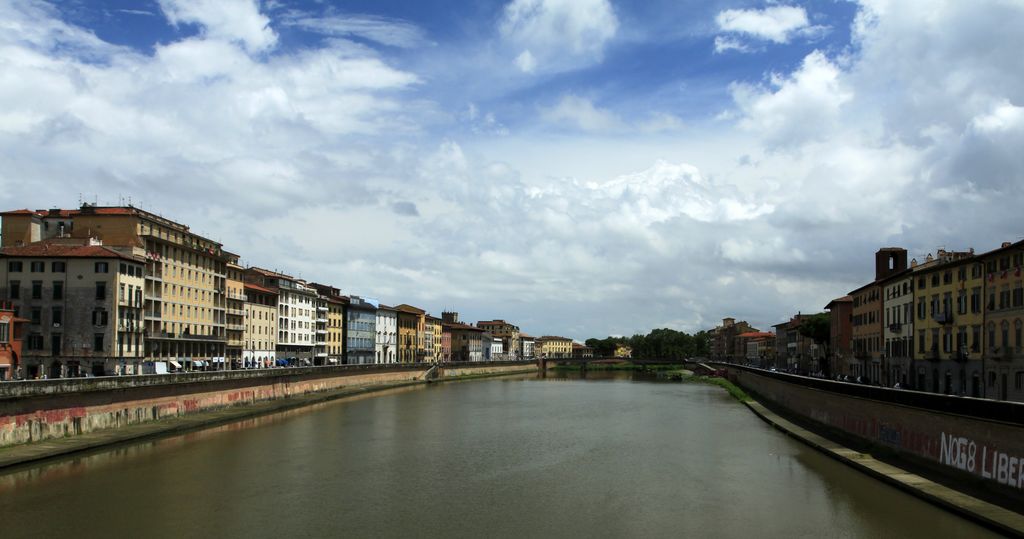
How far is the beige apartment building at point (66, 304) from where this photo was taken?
65125 mm

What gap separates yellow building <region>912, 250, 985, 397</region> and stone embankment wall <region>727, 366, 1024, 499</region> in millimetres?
13508

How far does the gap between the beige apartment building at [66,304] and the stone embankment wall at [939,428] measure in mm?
55549

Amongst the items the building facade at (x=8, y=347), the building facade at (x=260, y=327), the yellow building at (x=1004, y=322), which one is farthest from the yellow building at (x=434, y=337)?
the yellow building at (x=1004, y=322)

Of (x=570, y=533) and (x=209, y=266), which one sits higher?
(x=209, y=266)

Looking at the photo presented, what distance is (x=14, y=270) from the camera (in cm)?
6519

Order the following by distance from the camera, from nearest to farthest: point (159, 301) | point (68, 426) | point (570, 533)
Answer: point (570, 533) < point (68, 426) < point (159, 301)

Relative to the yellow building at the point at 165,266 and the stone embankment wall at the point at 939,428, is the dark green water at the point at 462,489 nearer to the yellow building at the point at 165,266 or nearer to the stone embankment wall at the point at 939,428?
the stone embankment wall at the point at 939,428

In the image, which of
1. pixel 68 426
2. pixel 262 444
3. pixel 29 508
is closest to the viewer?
pixel 29 508

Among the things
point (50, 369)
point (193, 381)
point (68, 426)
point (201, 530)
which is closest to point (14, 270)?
point (50, 369)

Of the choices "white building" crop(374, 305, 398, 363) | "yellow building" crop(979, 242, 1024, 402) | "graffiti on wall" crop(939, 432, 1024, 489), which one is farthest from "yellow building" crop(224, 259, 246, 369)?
"graffiti on wall" crop(939, 432, 1024, 489)

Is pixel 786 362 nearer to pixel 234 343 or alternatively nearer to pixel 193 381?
pixel 234 343

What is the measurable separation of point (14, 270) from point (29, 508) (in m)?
45.6

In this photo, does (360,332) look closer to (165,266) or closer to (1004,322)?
(165,266)

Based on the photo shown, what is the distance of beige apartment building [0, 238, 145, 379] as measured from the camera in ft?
214
